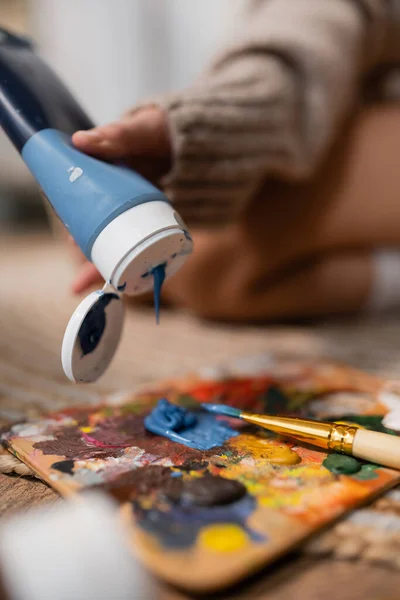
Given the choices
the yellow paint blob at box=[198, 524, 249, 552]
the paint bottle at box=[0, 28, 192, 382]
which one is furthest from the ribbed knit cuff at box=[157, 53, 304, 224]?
the yellow paint blob at box=[198, 524, 249, 552]

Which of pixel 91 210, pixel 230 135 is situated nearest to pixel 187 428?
pixel 91 210

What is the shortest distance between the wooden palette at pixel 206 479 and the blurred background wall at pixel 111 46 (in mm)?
1356

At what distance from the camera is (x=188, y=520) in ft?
0.80

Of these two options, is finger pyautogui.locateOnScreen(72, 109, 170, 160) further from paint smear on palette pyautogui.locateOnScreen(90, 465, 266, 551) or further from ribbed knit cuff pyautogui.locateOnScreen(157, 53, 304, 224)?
paint smear on palette pyautogui.locateOnScreen(90, 465, 266, 551)

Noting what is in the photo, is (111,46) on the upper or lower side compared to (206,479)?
upper

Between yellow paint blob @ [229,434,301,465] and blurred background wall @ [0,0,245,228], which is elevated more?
blurred background wall @ [0,0,245,228]

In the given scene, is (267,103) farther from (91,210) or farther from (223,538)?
(223,538)

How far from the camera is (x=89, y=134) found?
0.35 meters

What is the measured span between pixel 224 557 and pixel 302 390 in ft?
Answer: 0.73

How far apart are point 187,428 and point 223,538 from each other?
0.12 metres

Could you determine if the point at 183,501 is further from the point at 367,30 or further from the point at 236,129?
the point at 367,30

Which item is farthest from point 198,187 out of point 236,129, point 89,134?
point 89,134

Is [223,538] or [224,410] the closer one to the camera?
[223,538]

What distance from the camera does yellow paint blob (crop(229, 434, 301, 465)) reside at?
300mm
